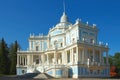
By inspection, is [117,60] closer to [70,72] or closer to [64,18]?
[64,18]

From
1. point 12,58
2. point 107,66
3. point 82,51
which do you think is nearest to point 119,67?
point 107,66

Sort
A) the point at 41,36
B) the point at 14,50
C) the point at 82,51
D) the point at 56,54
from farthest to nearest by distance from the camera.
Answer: the point at 14,50 → the point at 41,36 → the point at 56,54 → the point at 82,51

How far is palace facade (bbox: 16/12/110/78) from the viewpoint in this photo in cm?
4728

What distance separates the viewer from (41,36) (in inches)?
2594

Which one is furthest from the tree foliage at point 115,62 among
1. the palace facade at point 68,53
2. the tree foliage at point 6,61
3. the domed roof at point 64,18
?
the tree foliage at point 6,61

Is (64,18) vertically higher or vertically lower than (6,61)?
higher

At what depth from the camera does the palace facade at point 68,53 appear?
47281 mm

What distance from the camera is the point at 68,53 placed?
54656 millimetres

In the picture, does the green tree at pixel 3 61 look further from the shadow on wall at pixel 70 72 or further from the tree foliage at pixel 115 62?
the tree foliage at pixel 115 62

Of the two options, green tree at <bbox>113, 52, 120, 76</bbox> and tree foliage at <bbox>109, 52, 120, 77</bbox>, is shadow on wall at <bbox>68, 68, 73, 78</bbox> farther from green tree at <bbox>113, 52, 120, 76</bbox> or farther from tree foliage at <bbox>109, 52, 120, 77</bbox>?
green tree at <bbox>113, 52, 120, 76</bbox>

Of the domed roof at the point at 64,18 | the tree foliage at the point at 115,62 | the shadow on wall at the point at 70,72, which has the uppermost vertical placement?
the domed roof at the point at 64,18

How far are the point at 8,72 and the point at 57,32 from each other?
21.4 meters

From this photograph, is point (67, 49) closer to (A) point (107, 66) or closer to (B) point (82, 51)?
(B) point (82, 51)

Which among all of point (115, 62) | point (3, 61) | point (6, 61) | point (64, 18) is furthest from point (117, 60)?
point (3, 61)
